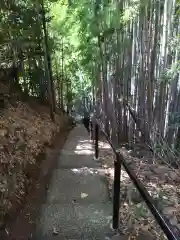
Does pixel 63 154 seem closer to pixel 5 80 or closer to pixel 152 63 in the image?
pixel 152 63

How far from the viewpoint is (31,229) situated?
2160 millimetres

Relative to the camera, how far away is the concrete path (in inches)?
81.9

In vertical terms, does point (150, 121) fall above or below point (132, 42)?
below

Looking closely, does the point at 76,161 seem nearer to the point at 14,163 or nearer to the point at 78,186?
the point at 78,186

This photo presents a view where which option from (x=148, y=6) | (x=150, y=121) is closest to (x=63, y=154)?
(x=150, y=121)

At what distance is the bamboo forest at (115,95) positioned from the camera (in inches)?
106

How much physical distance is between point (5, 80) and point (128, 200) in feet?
13.8

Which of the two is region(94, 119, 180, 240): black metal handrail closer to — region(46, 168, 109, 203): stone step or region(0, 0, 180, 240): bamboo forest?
region(0, 0, 180, 240): bamboo forest

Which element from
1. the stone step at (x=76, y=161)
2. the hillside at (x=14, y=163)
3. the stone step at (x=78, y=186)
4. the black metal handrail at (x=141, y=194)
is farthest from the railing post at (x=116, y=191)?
the stone step at (x=76, y=161)

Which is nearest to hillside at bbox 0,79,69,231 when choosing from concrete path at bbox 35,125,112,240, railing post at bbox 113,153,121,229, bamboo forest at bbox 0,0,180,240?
bamboo forest at bbox 0,0,180,240

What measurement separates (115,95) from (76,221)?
3.90m

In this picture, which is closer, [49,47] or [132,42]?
[132,42]

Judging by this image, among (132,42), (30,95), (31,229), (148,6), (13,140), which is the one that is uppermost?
(148,6)

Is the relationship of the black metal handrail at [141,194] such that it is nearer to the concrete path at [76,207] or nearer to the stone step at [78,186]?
the concrete path at [76,207]
